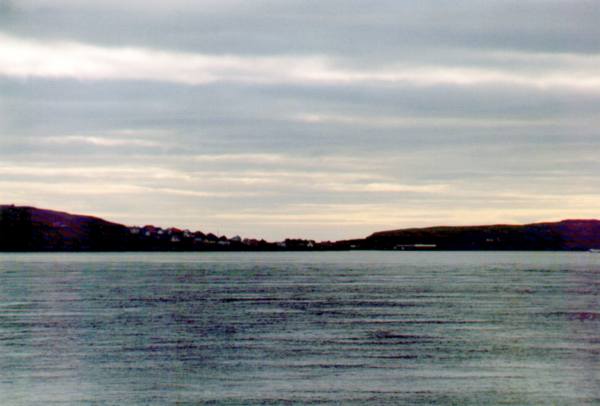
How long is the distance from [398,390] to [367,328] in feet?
74.6

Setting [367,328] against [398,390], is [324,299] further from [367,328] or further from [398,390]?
[398,390]

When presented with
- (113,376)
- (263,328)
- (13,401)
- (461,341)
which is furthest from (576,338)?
(13,401)

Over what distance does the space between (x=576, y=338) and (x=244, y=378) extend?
24075 millimetres

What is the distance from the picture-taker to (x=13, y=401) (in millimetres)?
34719

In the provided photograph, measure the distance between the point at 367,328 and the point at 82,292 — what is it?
171 feet

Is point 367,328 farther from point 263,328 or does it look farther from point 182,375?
point 182,375

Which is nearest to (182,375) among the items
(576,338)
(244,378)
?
(244,378)

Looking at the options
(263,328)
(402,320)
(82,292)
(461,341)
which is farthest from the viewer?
(82,292)

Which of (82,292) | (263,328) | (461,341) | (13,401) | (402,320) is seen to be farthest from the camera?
(82,292)

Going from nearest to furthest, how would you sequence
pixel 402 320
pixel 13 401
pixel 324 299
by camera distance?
pixel 13 401, pixel 402 320, pixel 324 299

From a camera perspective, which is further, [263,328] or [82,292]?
[82,292]

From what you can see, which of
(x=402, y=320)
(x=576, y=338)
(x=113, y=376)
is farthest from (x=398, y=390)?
(x=402, y=320)

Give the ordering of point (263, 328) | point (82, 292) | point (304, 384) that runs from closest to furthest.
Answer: point (304, 384)
point (263, 328)
point (82, 292)

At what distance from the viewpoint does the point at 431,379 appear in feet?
128
